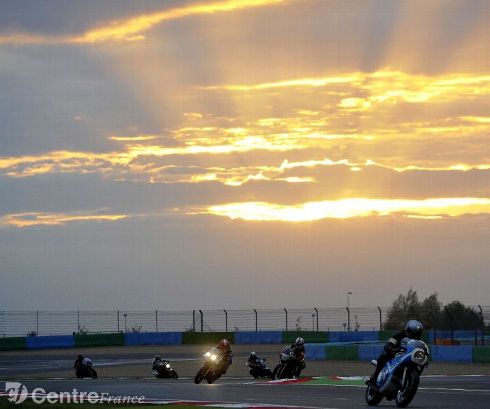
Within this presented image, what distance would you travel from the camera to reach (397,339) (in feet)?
59.5

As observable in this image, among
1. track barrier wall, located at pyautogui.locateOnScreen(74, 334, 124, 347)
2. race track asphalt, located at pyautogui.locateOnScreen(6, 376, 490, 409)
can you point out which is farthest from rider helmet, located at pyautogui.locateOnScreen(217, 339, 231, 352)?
track barrier wall, located at pyautogui.locateOnScreen(74, 334, 124, 347)

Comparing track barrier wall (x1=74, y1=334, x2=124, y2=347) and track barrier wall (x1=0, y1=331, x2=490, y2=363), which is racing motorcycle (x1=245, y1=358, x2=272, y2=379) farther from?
track barrier wall (x1=74, y1=334, x2=124, y2=347)

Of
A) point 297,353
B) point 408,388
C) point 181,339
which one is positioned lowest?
point 408,388

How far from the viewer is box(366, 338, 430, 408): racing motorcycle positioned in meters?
17.6

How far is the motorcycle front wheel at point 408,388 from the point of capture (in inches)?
695

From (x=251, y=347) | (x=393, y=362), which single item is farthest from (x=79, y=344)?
(x=393, y=362)

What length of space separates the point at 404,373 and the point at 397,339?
0.59 m

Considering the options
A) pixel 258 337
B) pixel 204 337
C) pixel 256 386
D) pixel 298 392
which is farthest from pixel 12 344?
pixel 298 392

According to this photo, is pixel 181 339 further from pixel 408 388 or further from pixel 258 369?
pixel 408 388

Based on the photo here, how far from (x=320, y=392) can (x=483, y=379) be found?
7.38 metres

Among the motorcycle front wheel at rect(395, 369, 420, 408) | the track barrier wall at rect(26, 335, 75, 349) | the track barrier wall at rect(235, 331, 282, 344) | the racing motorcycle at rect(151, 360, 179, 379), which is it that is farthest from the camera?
the track barrier wall at rect(235, 331, 282, 344)

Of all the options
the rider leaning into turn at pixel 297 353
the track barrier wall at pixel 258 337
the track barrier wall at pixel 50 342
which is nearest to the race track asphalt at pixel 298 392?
the rider leaning into turn at pixel 297 353

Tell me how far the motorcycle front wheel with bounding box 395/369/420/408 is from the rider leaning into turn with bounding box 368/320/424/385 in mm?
527

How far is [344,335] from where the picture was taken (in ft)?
212
